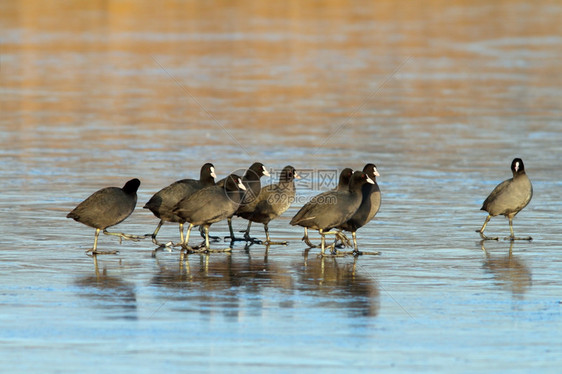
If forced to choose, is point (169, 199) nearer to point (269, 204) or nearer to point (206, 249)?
point (206, 249)

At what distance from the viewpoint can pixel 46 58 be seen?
4509 cm

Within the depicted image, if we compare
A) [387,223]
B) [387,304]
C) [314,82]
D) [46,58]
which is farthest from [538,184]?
[46,58]

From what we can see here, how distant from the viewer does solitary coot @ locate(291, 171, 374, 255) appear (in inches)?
537

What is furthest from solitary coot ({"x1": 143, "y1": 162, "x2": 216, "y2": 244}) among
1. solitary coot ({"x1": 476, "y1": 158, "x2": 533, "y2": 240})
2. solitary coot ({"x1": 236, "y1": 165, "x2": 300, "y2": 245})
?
solitary coot ({"x1": 476, "y1": 158, "x2": 533, "y2": 240})

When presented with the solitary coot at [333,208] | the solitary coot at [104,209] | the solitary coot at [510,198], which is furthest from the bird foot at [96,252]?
the solitary coot at [510,198]

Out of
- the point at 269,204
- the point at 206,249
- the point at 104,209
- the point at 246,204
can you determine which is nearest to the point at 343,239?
the point at 269,204

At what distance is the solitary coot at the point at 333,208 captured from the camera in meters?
13.6

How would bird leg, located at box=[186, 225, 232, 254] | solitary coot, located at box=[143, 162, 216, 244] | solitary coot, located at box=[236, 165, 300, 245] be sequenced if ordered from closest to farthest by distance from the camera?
bird leg, located at box=[186, 225, 232, 254], solitary coot, located at box=[143, 162, 216, 244], solitary coot, located at box=[236, 165, 300, 245]

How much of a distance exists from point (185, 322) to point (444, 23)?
58.0 m

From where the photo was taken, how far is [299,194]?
62.5ft

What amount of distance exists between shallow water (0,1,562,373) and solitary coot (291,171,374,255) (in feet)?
1.51

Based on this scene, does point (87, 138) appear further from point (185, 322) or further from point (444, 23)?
point (444, 23)

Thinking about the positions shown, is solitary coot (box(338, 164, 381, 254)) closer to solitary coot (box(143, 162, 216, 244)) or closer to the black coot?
the black coot

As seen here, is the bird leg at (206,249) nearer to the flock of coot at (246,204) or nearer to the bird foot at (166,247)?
the flock of coot at (246,204)
